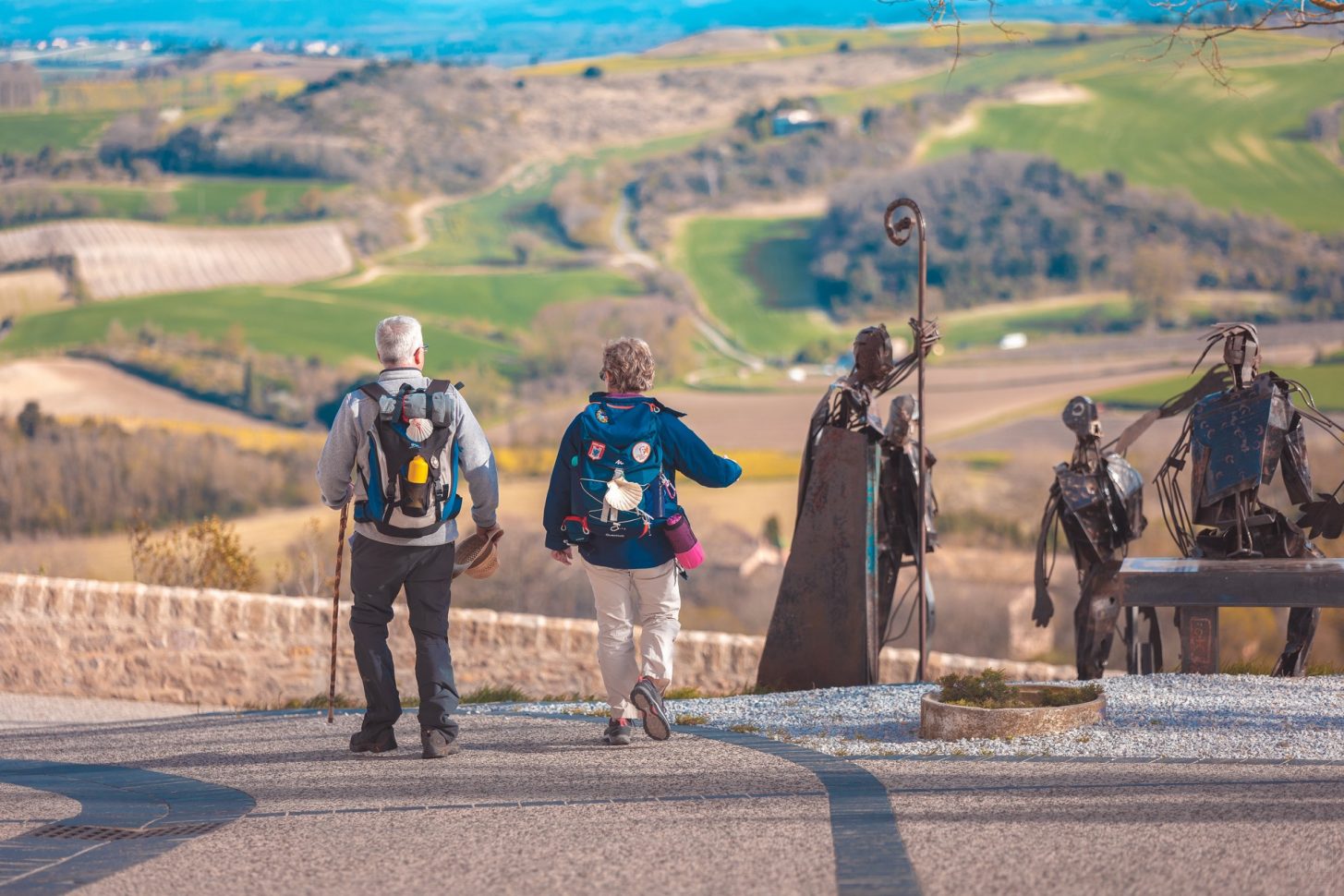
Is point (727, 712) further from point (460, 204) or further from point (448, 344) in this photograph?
point (460, 204)

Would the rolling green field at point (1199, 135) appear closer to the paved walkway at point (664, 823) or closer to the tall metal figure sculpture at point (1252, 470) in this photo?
the tall metal figure sculpture at point (1252, 470)

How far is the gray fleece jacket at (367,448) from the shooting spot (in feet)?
22.0

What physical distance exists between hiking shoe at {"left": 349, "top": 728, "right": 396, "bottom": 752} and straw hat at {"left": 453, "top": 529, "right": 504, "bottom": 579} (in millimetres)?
697

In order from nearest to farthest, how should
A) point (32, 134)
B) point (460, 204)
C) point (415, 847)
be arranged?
point (415, 847), point (32, 134), point (460, 204)

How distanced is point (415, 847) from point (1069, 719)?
2969 millimetres

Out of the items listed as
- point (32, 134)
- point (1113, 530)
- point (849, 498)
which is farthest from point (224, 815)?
point (32, 134)

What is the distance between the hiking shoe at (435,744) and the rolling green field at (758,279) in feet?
282

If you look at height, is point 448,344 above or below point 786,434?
above

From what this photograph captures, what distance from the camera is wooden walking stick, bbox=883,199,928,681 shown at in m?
9.21

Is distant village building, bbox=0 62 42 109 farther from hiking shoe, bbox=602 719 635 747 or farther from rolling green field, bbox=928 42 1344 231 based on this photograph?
hiking shoe, bbox=602 719 635 747

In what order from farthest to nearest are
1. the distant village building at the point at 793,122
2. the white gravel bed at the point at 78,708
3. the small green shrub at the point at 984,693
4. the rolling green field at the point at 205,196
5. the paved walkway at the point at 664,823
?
1. the distant village building at the point at 793,122
2. the rolling green field at the point at 205,196
3. the white gravel bed at the point at 78,708
4. the small green shrub at the point at 984,693
5. the paved walkway at the point at 664,823

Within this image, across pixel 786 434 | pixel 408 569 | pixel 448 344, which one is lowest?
pixel 408 569

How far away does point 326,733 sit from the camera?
7.89m

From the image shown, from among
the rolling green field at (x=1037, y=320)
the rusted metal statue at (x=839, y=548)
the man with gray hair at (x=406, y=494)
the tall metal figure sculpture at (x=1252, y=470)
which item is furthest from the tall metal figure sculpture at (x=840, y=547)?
the rolling green field at (x=1037, y=320)
